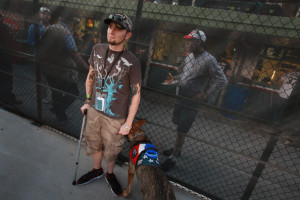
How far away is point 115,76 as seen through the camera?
1910 mm

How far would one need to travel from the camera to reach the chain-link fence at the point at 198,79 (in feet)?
8.06

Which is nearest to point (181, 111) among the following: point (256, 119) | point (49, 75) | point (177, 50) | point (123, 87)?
point (256, 119)

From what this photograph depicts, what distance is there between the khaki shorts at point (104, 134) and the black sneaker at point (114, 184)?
390 millimetres

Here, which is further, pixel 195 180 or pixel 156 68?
pixel 156 68

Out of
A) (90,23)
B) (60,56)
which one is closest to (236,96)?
(60,56)

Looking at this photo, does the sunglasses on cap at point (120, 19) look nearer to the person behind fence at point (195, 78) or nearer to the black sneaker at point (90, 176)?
the person behind fence at point (195, 78)

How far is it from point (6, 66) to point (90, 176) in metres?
3.59

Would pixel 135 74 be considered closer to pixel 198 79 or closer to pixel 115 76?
pixel 115 76

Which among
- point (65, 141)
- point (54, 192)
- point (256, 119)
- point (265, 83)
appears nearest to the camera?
point (256, 119)

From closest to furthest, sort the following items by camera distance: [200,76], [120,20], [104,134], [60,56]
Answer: [120,20]
[104,134]
[200,76]
[60,56]

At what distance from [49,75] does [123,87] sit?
2.34m

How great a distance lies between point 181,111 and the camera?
3014 millimetres

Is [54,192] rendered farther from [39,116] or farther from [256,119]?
[256,119]

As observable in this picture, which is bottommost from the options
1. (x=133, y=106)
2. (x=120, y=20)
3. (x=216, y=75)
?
(x=133, y=106)
